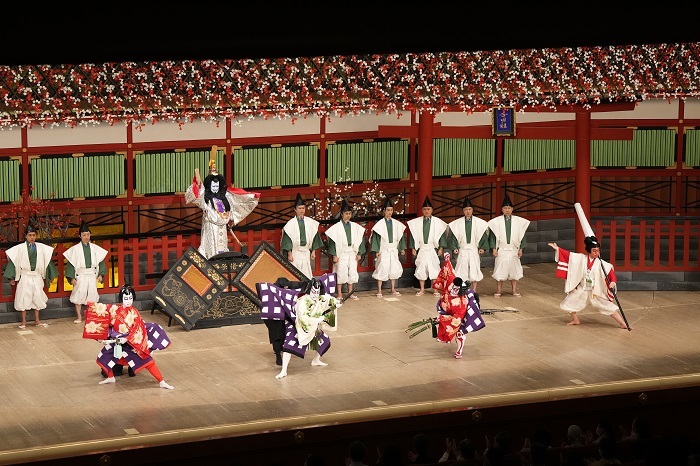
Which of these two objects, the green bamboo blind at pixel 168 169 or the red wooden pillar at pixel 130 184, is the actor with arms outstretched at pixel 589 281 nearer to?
the green bamboo blind at pixel 168 169

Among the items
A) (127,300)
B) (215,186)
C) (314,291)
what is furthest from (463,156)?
(127,300)

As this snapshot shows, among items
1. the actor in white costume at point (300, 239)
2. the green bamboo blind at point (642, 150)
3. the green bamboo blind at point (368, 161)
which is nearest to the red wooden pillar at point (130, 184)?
the actor in white costume at point (300, 239)

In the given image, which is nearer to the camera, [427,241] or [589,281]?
[589,281]

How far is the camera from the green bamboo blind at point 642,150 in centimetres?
1658

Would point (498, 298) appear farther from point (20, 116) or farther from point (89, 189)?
point (20, 116)

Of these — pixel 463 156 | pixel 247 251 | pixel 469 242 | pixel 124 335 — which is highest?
pixel 463 156

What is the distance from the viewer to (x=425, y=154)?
614 inches

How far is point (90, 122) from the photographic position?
551 inches

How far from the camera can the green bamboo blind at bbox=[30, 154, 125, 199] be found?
14227 mm

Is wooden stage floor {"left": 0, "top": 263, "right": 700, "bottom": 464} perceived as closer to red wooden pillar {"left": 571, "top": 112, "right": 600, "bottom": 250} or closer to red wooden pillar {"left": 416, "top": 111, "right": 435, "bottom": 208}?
red wooden pillar {"left": 571, "top": 112, "right": 600, "bottom": 250}

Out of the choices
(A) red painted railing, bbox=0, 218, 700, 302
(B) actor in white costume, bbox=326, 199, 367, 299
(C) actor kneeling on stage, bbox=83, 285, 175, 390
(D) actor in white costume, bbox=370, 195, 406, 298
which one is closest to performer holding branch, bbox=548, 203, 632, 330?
(A) red painted railing, bbox=0, 218, 700, 302

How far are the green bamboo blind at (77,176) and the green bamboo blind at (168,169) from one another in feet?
0.78

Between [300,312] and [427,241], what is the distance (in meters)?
3.75

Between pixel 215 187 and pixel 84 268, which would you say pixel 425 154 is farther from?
pixel 84 268
